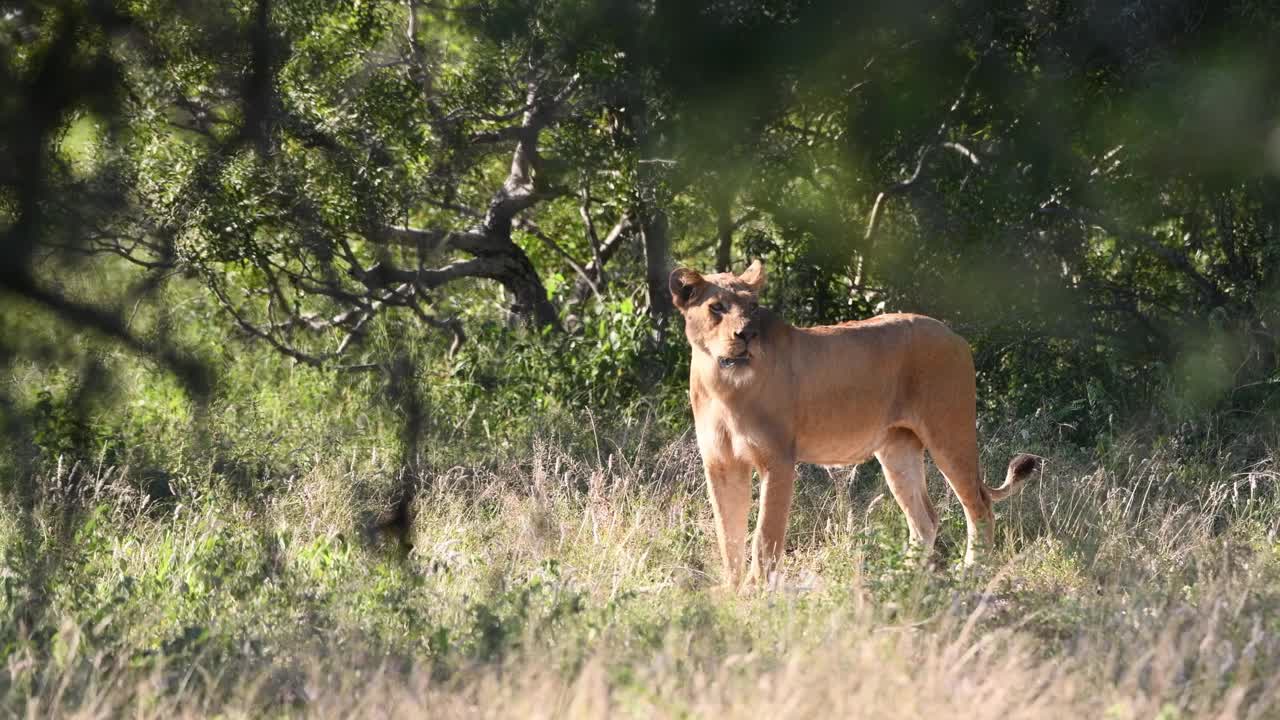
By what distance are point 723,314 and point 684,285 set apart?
238mm

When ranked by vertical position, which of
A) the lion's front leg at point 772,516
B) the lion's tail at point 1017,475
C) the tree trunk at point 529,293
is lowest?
the lion's front leg at point 772,516

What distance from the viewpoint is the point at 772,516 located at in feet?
19.9

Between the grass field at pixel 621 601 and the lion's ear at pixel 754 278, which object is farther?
the lion's ear at pixel 754 278

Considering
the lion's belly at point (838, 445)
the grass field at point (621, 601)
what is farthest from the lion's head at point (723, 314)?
the grass field at point (621, 601)

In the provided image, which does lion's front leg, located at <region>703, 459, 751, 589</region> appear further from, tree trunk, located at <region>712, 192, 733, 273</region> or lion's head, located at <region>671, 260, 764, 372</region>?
tree trunk, located at <region>712, 192, 733, 273</region>

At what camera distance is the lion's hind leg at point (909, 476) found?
6898 millimetres

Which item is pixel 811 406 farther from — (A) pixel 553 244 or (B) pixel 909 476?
(A) pixel 553 244

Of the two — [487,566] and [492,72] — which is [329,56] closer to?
[492,72]

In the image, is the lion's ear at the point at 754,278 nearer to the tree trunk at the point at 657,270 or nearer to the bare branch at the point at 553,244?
the tree trunk at the point at 657,270

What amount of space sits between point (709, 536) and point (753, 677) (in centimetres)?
310

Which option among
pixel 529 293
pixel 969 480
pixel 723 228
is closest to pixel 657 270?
pixel 723 228

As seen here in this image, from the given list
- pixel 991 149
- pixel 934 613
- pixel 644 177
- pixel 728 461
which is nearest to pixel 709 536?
pixel 728 461

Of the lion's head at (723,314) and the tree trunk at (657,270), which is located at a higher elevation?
the tree trunk at (657,270)

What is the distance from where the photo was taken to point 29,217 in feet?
14.1
